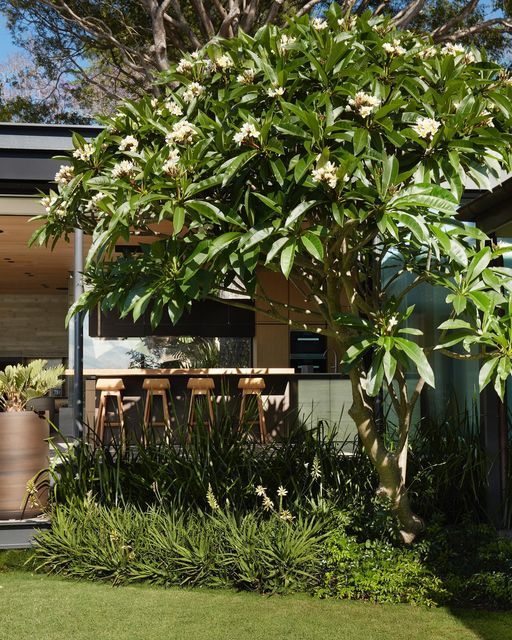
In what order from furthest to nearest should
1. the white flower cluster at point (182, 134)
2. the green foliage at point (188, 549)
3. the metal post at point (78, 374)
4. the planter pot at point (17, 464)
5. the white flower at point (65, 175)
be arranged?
the metal post at point (78, 374) < the planter pot at point (17, 464) < the green foliage at point (188, 549) < the white flower at point (65, 175) < the white flower cluster at point (182, 134)

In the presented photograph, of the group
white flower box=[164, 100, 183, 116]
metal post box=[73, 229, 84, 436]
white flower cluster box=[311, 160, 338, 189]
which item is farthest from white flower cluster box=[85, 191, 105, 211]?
metal post box=[73, 229, 84, 436]

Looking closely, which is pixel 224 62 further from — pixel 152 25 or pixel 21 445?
pixel 152 25

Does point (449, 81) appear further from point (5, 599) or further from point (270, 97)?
point (5, 599)

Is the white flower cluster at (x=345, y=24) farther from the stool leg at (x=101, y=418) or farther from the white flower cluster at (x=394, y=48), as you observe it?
the stool leg at (x=101, y=418)

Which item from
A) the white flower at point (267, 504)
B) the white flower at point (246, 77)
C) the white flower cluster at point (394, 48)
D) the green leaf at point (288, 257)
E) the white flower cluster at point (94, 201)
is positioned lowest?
the white flower at point (267, 504)

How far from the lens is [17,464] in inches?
193

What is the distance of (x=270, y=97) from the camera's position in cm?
340

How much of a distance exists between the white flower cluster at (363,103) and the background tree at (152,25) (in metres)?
8.35

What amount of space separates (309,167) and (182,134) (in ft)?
2.03

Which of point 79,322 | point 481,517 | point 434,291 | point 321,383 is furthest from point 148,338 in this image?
point 481,517

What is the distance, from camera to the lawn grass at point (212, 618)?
3.47 metres

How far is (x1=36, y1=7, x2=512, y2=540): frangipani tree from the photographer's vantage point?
10.1ft

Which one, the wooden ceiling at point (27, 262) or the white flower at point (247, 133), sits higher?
the wooden ceiling at point (27, 262)

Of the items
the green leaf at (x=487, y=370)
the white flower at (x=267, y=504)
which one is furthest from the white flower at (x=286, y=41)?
the white flower at (x=267, y=504)
